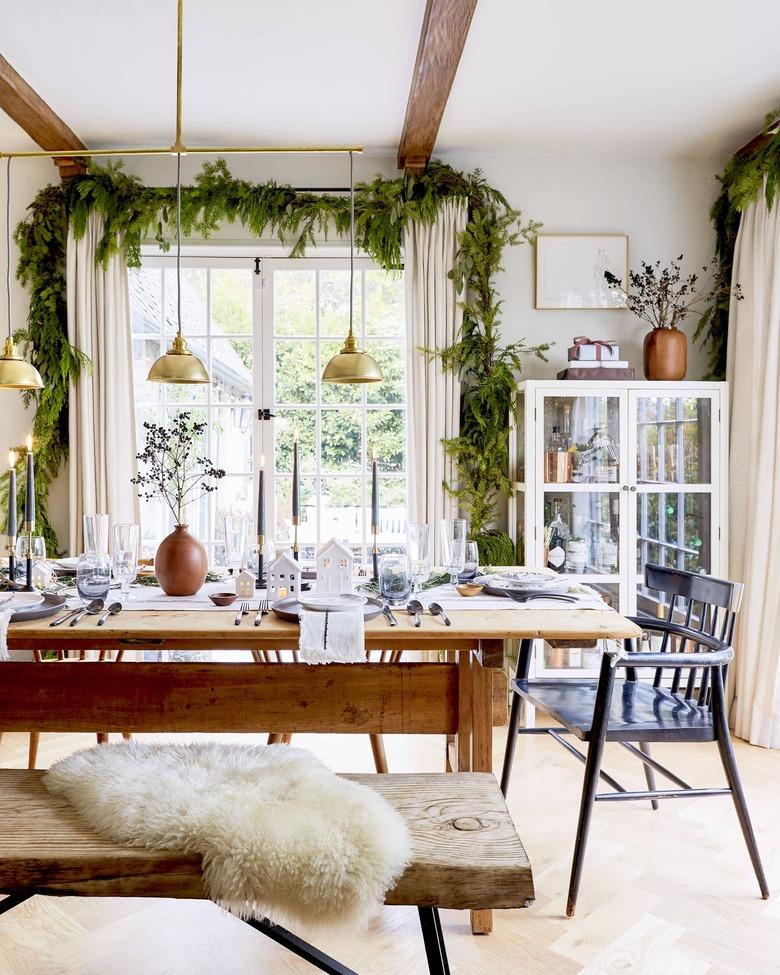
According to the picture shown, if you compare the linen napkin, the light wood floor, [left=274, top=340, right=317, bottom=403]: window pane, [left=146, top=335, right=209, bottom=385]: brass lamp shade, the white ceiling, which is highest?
the white ceiling

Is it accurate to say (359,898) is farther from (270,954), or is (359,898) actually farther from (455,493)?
(455,493)

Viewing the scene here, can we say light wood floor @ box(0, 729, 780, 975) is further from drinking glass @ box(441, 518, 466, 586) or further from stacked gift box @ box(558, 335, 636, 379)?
stacked gift box @ box(558, 335, 636, 379)

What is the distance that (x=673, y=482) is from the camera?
3.38 m

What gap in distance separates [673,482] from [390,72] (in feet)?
6.74

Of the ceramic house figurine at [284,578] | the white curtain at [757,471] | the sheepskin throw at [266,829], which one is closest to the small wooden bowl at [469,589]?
the ceramic house figurine at [284,578]

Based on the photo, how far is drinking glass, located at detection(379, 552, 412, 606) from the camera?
2.01 metres

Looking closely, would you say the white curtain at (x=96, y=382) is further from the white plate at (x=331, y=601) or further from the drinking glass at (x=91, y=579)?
the white plate at (x=331, y=601)

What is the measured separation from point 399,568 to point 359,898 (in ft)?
3.29

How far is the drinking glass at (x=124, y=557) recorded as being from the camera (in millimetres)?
2121

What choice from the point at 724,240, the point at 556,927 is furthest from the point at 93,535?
the point at 724,240

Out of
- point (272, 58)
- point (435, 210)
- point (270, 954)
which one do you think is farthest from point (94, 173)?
point (270, 954)

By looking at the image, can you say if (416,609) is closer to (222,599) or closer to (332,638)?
(332,638)

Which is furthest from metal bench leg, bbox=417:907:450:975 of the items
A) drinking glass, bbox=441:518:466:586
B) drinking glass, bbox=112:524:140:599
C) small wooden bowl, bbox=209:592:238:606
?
drinking glass, bbox=112:524:140:599

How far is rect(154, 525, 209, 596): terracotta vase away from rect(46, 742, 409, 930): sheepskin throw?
791 millimetres
